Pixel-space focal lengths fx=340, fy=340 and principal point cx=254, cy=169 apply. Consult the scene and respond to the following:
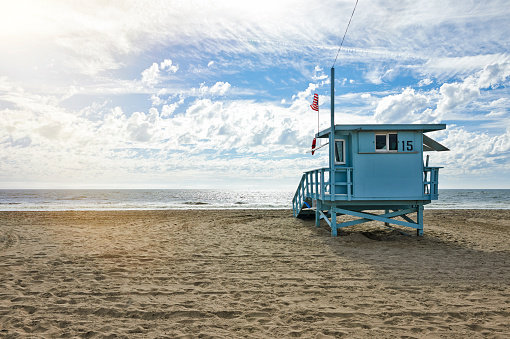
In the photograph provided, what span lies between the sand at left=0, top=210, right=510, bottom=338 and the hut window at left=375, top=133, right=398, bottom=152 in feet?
10.7

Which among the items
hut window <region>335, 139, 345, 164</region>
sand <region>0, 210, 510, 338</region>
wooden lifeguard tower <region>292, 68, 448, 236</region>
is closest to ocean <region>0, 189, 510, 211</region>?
hut window <region>335, 139, 345, 164</region>

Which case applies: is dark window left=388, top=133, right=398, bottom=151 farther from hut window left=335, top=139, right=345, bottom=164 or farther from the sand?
the sand

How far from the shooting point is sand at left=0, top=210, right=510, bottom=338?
4.87m

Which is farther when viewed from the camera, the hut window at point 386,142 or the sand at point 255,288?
the hut window at point 386,142

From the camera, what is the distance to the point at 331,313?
209 inches

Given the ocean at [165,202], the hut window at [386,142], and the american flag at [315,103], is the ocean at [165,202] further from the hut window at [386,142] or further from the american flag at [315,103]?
the hut window at [386,142]

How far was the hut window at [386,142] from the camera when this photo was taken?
1211cm

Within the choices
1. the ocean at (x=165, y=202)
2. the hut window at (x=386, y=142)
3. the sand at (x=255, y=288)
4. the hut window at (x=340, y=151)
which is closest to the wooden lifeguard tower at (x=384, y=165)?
the hut window at (x=386, y=142)

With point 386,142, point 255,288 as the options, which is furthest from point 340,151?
point 255,288

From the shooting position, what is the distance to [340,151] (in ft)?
41.9

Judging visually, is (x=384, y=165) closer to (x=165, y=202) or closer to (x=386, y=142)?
(x=386, y=142)

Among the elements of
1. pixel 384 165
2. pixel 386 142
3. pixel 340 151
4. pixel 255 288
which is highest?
pixel 386 142

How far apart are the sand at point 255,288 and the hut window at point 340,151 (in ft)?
9.47

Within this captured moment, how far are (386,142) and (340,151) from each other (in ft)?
5.38
